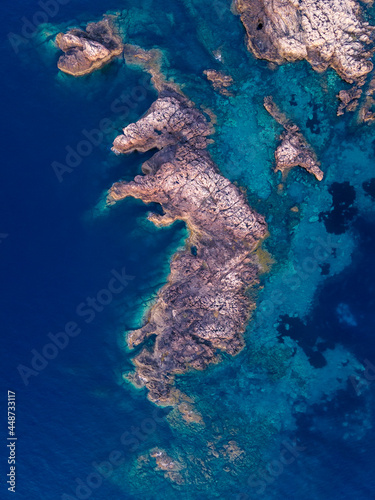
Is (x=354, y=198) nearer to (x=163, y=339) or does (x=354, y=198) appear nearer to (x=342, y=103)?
(x=342, y=103)

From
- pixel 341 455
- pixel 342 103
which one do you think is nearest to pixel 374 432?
pixel 341 455

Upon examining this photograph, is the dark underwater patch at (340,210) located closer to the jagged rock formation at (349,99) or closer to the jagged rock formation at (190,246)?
the jagged rock formation at (190,246)
